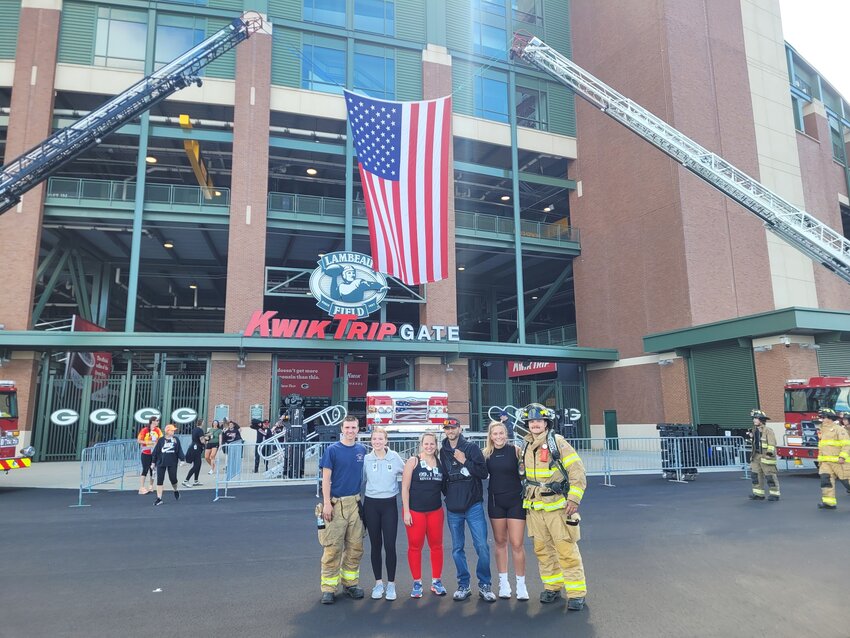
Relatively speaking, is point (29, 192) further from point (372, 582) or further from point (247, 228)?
point (372, 582)

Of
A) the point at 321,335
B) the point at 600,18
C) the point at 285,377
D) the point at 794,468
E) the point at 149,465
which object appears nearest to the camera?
the point at 149,465

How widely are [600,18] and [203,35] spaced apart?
2163 centimetres

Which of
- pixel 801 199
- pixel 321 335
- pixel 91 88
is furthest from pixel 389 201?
pixel 801 199

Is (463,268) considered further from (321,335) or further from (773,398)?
(773,398)

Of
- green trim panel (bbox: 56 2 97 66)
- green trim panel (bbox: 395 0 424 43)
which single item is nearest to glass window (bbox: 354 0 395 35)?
green trim panel (bbox: 395 0 424 43)

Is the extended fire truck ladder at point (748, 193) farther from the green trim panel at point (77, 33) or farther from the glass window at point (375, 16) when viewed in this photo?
the green trim panel at point (77, 33)

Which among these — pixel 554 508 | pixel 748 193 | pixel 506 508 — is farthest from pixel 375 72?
pixel 554 508

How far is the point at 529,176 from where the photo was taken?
1217 inches

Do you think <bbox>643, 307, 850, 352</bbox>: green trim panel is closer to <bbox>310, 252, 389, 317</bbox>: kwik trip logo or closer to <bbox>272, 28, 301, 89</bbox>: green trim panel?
<bbox>310, 252, 389, 317</bbox>: kwik trip logo

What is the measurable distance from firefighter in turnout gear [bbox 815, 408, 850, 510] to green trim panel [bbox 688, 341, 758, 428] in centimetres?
1185

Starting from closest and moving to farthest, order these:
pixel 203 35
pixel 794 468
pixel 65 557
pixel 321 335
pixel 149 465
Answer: pixel 65 557
pixel 149 465
pixel 794 468
pixel 321 335
pixel 203 35

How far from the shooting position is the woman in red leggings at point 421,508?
568 centimetres

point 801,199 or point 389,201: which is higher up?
point 801,199

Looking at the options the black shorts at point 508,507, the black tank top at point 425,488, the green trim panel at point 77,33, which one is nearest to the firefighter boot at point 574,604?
the black shorts at point 508,507
